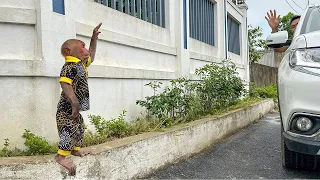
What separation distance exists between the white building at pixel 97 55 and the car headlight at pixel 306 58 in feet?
6.53

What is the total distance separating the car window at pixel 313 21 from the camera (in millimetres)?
3254

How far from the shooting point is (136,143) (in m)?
3.13

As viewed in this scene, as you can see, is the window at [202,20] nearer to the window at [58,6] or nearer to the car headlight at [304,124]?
the window at [58,6]

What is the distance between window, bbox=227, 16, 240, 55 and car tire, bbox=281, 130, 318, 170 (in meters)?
7.04

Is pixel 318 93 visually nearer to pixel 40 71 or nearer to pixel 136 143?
pixel 136 143

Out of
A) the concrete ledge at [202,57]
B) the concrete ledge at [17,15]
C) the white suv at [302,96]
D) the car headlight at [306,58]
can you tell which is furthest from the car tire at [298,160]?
the concrete ledge at [202,57]

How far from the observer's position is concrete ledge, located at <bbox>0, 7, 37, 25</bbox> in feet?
9.39

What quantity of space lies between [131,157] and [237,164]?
133 centimetres

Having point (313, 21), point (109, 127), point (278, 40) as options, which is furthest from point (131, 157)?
point (313, 21)

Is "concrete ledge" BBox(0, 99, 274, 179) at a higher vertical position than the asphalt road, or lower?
higher

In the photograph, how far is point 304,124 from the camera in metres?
2.62

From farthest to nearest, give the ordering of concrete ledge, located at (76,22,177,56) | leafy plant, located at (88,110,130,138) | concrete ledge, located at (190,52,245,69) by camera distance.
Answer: concrete ledge, located at (190,52,245,69), concrete ledge, located at (76,22,177,56), leafy plant, located at (88,110,130,138)

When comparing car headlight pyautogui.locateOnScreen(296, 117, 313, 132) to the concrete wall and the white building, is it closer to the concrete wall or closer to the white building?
the white building

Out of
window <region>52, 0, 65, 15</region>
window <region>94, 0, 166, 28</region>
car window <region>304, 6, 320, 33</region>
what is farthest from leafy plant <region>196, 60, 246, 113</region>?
window <region>52, 0, 65, 15</region>
